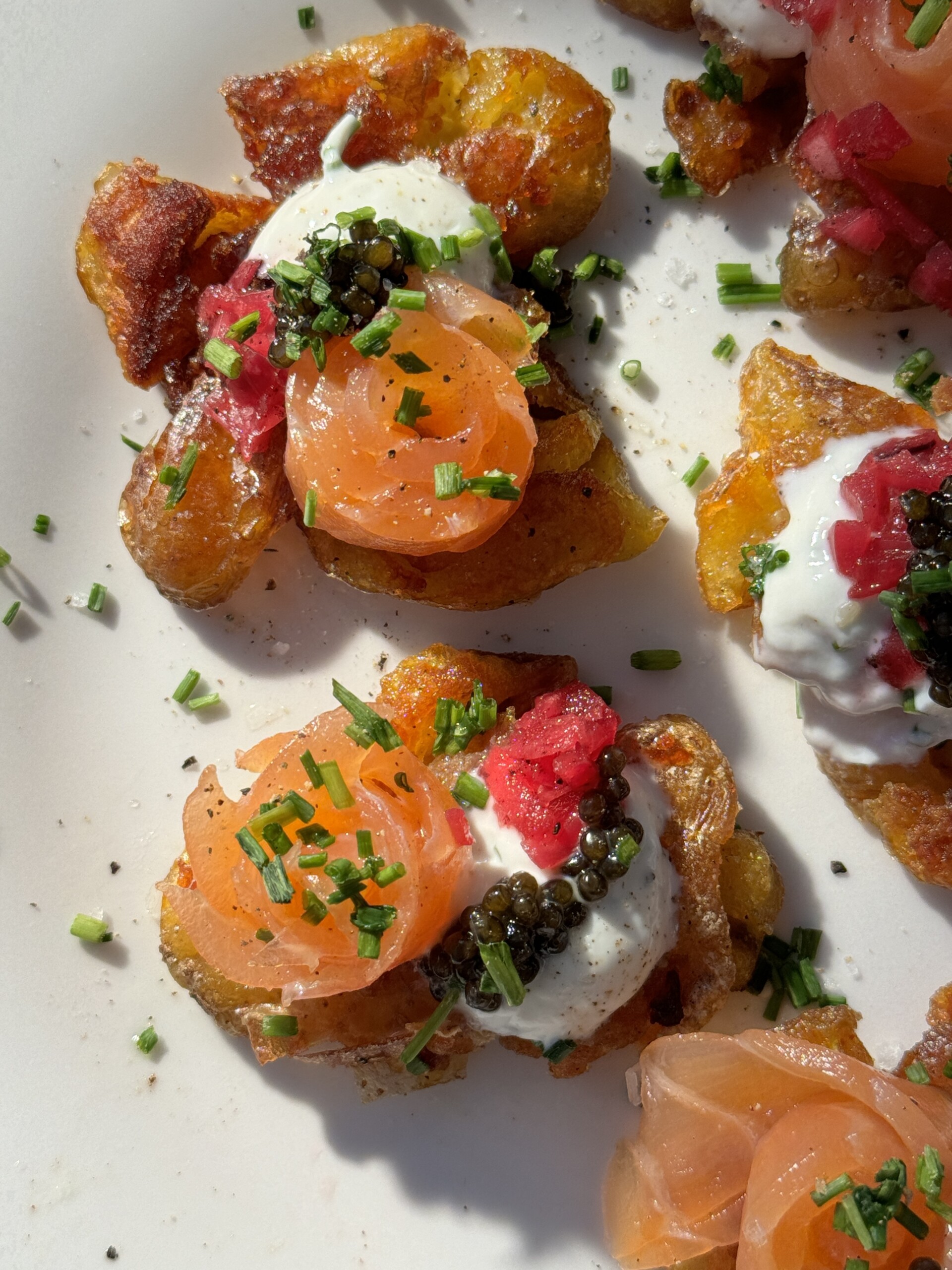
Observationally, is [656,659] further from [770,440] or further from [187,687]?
[187,687]

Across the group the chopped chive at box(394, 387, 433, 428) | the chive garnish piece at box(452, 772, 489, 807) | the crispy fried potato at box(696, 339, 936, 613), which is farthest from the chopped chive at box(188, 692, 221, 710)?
the crispy fried potato at box(696, 339, 936, 613)

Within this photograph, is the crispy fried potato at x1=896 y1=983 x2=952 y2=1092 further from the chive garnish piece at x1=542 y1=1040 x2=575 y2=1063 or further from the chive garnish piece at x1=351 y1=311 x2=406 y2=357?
the chive garnish piece at x1=351 y1=311 x2=406 y2=357

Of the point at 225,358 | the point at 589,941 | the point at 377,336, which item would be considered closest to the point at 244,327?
the point at 225,358

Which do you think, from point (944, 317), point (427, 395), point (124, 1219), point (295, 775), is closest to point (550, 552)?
point (427, 395)

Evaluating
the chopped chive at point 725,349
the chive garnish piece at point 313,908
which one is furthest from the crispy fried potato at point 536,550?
the chive garnish piece at point 313,908

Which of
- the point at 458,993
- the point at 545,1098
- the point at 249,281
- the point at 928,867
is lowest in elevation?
the point at 545,1098

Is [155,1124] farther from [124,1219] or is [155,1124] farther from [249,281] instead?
[249,281]
